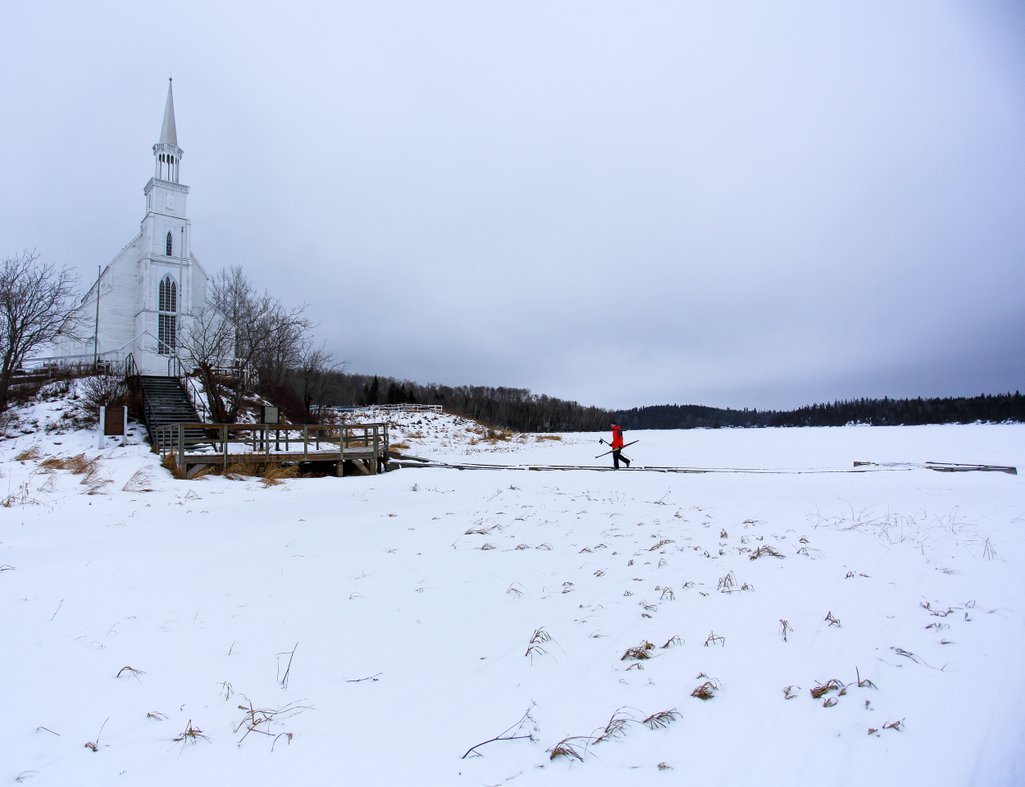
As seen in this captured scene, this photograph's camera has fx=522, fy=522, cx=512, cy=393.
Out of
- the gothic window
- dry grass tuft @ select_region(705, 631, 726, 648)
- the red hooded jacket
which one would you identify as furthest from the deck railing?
dry grass tuft @ select_region(705, 631, 726, 648)

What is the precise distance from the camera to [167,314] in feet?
105

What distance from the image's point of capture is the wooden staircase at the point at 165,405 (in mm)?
21923

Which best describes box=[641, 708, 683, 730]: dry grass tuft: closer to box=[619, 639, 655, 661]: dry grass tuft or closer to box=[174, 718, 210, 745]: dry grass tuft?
box=[619, 639, 655, 661]: dry grass tuft

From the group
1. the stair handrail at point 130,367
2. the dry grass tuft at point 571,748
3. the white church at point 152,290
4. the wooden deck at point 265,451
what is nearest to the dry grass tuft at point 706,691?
the dry grass tuft at point 571,748

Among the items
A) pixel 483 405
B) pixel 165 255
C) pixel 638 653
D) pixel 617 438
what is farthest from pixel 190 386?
pixel 483 405

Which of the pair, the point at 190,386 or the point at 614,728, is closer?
the point at 614,728

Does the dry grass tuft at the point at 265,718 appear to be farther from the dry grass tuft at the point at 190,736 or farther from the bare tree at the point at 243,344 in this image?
the bare tree at the point at 243,344

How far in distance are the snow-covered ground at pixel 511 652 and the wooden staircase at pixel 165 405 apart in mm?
15011

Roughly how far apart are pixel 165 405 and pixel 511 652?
25822 millimetres

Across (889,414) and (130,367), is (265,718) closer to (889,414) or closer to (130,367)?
(130,367)

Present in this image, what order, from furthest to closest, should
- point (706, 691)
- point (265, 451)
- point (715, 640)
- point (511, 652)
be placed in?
point (265, 451), point (715, 640), point (511, 652), point (706, 691)

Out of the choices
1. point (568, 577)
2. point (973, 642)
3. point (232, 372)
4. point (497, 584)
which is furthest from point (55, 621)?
point (232, 372)

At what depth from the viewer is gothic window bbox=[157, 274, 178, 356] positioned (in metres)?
31.6

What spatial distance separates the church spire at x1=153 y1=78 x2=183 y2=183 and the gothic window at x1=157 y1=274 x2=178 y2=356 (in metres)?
4.09
